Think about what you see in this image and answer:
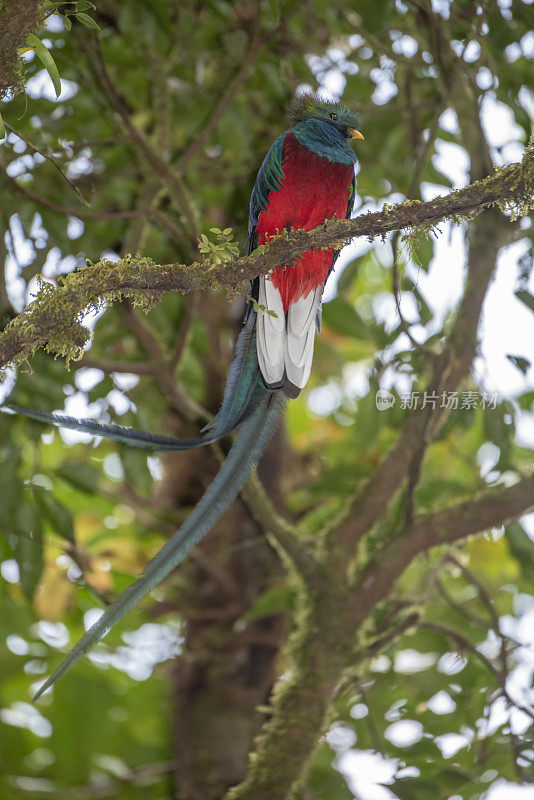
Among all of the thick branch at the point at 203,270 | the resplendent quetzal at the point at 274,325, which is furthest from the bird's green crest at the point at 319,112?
the thick branch at the point at 203,270

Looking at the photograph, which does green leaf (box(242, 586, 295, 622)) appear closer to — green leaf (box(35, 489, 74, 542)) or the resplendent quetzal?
green leaf (box(35, 489, 74, 542))

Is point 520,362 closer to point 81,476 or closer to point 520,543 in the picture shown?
point 520,543

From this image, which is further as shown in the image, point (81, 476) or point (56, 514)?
point (81, 476)

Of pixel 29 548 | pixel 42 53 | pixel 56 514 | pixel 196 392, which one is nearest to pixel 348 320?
pixel 196 392

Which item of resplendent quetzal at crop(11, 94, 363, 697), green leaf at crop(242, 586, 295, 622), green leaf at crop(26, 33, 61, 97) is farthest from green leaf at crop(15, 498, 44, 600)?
green leaf at crop(26, 33, 61, 97)

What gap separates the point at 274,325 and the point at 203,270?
1.07ft

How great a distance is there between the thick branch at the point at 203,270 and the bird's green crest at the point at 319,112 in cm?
49

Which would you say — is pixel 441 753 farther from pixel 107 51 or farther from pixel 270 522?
pixel 107 51

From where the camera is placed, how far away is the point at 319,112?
1654mm

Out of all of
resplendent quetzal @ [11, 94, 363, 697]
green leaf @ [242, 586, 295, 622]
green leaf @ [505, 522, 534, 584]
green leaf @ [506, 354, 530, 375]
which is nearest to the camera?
resplendent quetzal @ [11, 94, 363, 697]

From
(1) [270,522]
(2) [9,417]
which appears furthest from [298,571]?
(2) [9,417]

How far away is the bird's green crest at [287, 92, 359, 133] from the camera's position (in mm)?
1653

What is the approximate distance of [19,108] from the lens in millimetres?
1901

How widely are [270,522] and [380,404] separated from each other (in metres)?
0.48
